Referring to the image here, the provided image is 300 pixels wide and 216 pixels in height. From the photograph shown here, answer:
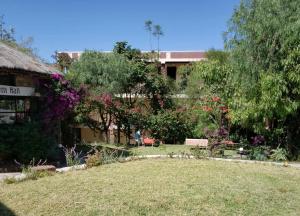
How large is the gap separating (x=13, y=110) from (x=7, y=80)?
1166 mm

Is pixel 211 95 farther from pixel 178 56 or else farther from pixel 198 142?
pixel 178 56

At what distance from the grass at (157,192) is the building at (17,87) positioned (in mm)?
4231

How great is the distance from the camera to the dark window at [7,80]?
12906 mm

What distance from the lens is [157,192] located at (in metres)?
8.34

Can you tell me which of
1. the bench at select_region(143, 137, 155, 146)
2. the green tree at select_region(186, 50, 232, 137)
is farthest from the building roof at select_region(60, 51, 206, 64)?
the bench at select_region(143, 137, 155, 146)

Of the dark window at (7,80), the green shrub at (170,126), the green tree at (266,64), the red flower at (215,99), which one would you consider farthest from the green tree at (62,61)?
the green tree at (266,64)

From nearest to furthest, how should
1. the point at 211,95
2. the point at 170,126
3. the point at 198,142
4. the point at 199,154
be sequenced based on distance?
the point at 199,154, the point at 198,142, the point at 211,95, the point at 170,126

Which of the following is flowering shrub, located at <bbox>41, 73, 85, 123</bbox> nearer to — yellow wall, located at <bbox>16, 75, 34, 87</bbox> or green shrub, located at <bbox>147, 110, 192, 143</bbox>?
yellow wall, located at <bbox>16, 75, 34, 87</bbox>

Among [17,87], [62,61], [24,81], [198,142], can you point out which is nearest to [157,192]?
[17,87]

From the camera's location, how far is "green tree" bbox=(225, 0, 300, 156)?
13172 millimetres

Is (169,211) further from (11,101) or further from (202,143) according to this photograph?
(202,143)

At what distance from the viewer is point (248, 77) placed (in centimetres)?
1424

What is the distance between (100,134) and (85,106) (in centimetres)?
349

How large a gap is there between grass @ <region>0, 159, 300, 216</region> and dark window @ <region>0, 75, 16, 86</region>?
464cm
